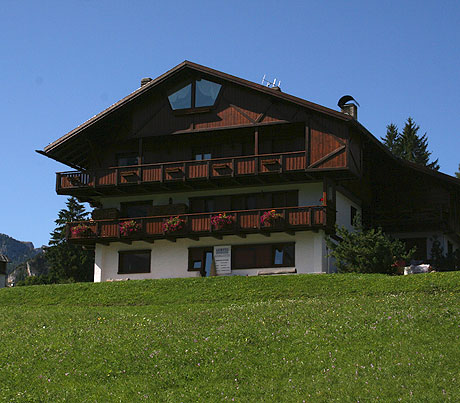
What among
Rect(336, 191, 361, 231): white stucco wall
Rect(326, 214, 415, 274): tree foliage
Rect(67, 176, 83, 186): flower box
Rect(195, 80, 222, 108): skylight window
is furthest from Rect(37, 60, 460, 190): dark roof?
Rect(326, 214, 415, 274): tree foliage

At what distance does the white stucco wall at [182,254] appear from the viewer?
3969cm

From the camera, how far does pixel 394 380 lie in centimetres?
1766

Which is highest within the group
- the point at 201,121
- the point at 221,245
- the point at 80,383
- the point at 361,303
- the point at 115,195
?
the point at 201,121

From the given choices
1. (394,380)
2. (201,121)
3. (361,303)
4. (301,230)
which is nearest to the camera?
(394,380)

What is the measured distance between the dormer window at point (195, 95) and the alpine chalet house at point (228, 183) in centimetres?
6

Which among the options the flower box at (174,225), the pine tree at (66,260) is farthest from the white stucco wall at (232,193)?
the pine tree at (66,260)

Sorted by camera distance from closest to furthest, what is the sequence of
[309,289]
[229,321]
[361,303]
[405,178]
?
[229,321]
[361,303]
[309,289]
[405,178]

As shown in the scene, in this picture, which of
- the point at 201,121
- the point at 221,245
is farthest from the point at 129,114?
the point at 221,245

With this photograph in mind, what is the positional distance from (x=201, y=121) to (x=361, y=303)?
60.2 ft

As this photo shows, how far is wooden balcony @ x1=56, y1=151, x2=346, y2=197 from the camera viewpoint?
3991cm

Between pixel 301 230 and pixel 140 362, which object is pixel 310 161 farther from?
pixel 140 362

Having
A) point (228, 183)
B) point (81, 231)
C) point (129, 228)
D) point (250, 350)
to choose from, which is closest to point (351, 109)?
point (228, 183)

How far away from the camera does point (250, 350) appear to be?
2102 cm

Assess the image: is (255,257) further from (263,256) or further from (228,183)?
(228,183)
